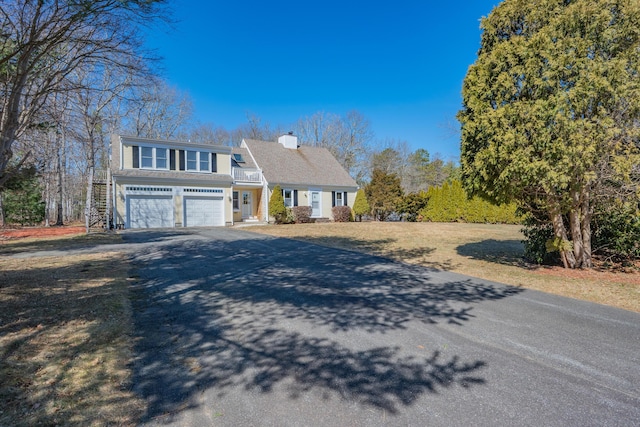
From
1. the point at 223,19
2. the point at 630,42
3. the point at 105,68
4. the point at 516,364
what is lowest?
the point at 516,364

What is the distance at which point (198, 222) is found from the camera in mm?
20203

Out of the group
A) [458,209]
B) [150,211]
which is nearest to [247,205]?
[150,211]

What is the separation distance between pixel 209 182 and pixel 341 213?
9.51 meters

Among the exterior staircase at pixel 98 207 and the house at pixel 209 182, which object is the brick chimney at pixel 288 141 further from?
the exterior staircase at pixel 98 207

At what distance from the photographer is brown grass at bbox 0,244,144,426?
2.41 meters

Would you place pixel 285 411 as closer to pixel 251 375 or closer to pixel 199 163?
pixel 251 375

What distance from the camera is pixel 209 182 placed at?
2033cm

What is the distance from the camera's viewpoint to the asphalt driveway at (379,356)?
2.45 metres

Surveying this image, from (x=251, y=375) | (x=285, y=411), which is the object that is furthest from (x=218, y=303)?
(x=285, y=411)

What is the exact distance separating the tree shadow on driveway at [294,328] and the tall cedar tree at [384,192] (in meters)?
17.7

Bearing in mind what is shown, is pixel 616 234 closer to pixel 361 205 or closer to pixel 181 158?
pixel 361 205

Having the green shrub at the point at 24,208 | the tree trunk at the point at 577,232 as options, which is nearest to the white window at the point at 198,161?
the green shrub at the point at 24,208

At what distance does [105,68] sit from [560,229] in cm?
1005

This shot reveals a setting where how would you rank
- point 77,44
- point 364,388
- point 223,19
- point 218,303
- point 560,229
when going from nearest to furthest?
1. point 364,388
2. point 218,303
3. point 77,44
4. point 560,229
5. point 223,19
